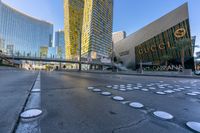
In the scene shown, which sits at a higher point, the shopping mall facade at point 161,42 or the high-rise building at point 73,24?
the high-rise building at point 73,24

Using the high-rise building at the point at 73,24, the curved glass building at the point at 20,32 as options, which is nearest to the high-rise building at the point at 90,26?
the high-rise building at the point at 73,24

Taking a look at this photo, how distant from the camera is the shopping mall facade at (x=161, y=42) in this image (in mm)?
26312

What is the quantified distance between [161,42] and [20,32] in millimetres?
82737

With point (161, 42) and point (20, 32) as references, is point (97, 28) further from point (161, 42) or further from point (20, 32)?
point (161, 42)

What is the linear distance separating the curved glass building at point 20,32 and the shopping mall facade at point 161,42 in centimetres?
4677

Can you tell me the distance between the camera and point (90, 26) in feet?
231

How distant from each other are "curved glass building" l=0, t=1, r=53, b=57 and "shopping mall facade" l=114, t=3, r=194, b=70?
46767 millimetres

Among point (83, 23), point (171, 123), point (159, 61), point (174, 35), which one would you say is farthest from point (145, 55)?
point (83, 23)

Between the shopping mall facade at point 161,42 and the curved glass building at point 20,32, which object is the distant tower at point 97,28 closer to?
the shopping mall facade at point 161,42

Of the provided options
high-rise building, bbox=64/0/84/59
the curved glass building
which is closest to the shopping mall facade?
high-rise building, bbox=64/0/84/59

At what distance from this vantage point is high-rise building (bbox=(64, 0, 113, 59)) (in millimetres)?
71062

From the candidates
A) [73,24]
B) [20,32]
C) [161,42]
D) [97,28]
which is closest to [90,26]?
[97,28]

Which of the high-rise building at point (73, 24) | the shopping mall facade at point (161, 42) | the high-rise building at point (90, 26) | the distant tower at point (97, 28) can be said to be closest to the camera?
the shopping mall facade at point (161, 42)

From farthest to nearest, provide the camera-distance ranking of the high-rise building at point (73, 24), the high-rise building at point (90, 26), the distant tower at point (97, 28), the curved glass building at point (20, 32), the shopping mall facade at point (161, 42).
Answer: the high-rise building at point (73, 24) → the high-rise building at point (90, 26) → the distant tower at point (97, 28) → the curved glass building at point (20, 32) → the shopping mall facade at point (161, 42)
